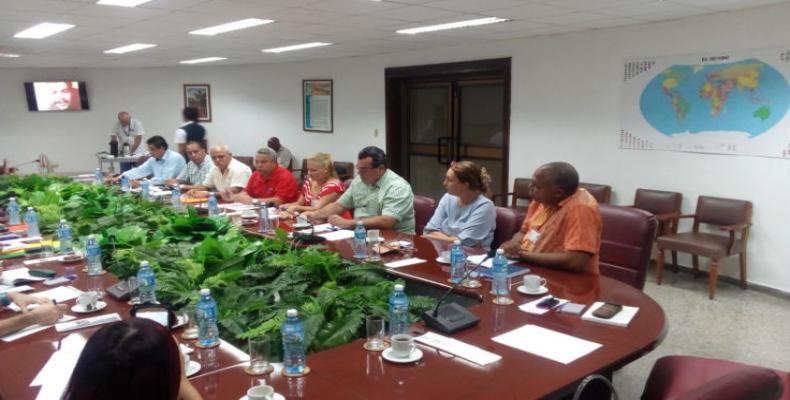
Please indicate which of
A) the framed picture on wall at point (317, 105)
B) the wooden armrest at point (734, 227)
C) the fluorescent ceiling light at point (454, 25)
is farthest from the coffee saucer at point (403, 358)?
the framed picture on wall at point (317, 105)

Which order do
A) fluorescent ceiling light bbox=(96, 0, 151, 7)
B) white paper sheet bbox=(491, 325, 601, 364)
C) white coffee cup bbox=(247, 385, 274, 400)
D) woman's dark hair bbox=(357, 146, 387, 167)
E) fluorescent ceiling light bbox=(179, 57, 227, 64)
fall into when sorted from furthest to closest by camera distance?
1. fluorescent ceiling light bbox=(179, 57, 227, 64)
2. fluorescent ceiling light bbox=(96, 0, 151, 7)
3. woman's dark hair bbox=(357, 146, 387, 167)
4. white paper sheet bbox=(491, 325, 601, 364)
5. white coffee cup bbox=(247, 385, 274, 400)

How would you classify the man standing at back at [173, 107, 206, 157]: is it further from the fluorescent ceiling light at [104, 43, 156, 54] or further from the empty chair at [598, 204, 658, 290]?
the empty chair at [598, 204, 658, 290]

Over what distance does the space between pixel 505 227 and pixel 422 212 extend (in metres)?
0.81

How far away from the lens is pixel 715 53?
4.66 meters

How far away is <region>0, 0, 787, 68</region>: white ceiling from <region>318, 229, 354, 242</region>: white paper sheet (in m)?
1.77

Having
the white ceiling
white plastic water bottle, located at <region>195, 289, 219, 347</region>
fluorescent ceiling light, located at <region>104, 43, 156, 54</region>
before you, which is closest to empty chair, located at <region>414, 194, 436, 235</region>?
the white ceiling

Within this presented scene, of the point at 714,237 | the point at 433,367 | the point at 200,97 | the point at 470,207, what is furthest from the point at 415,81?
the point at 433,367

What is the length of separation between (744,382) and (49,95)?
11096mm

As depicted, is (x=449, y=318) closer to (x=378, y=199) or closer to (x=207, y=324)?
(x=207, y=324)

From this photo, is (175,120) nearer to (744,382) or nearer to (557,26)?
(557,26)

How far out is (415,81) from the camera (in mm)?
7527

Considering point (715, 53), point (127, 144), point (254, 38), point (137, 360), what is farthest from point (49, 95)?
point (137, 360)

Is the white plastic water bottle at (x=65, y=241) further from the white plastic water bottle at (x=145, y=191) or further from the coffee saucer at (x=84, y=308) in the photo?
the white plastic water bottle at (x=145, y=191)

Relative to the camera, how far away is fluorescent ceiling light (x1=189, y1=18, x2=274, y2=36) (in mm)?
5194
